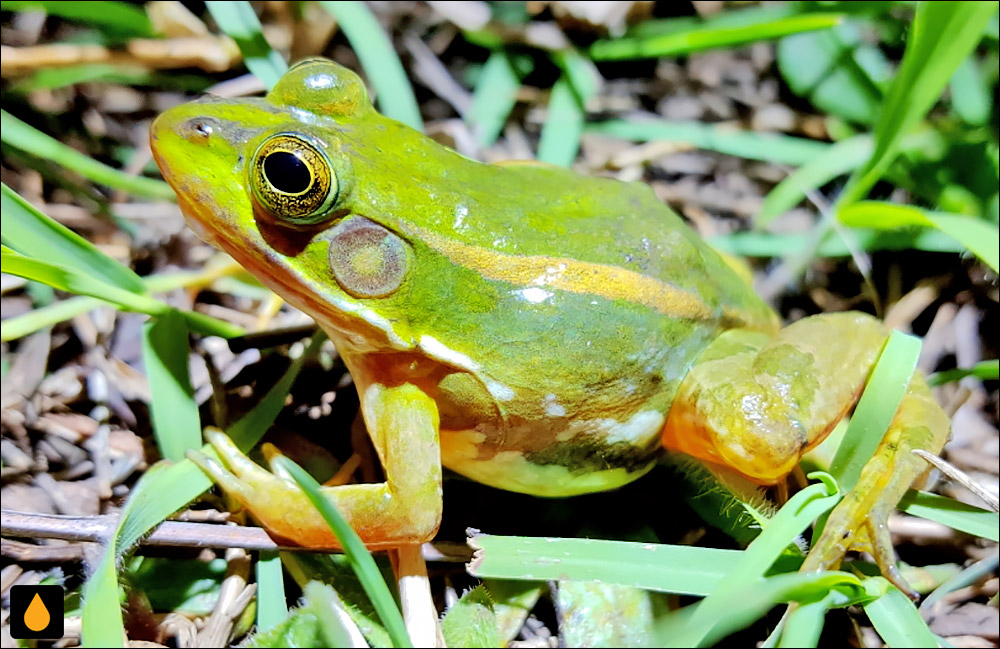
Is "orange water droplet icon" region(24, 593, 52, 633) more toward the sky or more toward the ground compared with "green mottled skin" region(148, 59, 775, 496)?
more toward the ground

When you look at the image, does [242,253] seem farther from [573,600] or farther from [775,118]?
[775,118]

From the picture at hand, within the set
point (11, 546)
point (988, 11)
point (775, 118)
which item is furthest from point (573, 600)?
point (775, 118)

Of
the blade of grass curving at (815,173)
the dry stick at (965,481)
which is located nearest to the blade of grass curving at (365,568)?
the dry stick at (965,481)

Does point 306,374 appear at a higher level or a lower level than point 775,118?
lower

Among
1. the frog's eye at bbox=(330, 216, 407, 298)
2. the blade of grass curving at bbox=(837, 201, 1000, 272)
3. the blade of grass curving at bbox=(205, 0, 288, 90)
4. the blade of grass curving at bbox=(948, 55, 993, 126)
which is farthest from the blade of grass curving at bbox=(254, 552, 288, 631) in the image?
the blade of grass curving at bbox=(948, 55, 993, 126)

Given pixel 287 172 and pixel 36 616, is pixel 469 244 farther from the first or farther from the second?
pixel 36 616

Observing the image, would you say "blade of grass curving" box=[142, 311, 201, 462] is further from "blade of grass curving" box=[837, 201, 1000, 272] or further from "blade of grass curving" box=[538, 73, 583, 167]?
"blade of grass curving" box=[837, 201, 1000, 272]

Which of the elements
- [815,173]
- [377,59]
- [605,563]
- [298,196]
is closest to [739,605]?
[605,563]
